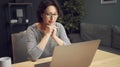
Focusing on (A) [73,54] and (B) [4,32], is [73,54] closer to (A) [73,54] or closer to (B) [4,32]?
(A) [73,54]

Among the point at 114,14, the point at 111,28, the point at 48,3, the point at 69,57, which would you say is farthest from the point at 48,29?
the point at 114,14

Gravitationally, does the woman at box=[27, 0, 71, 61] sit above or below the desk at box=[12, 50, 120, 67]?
above

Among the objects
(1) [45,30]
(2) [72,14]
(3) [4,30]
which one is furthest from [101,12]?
(1) [45,30]

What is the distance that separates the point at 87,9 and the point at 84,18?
0.25m

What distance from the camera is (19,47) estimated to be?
1.63 meters

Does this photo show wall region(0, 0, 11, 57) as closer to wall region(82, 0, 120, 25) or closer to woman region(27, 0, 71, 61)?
wall region(82, 0, 120, 25)

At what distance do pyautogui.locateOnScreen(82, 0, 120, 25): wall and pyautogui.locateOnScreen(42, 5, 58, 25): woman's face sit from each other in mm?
2356

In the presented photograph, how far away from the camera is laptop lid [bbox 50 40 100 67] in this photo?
96 cm

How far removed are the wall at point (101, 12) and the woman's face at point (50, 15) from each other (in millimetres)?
2356

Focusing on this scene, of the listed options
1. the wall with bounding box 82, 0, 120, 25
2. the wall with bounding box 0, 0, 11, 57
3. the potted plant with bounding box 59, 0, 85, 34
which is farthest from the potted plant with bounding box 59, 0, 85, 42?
the wall with bounding box 0, 0, 11, 57

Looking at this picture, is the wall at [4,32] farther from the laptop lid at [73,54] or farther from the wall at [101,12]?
the laptop lid at [73,54]

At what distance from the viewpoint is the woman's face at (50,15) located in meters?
1.52

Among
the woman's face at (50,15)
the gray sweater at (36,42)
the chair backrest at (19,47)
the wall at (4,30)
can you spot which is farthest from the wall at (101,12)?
the chair backrest at (19,47)

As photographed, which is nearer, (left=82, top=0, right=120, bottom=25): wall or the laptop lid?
the laptop lid
